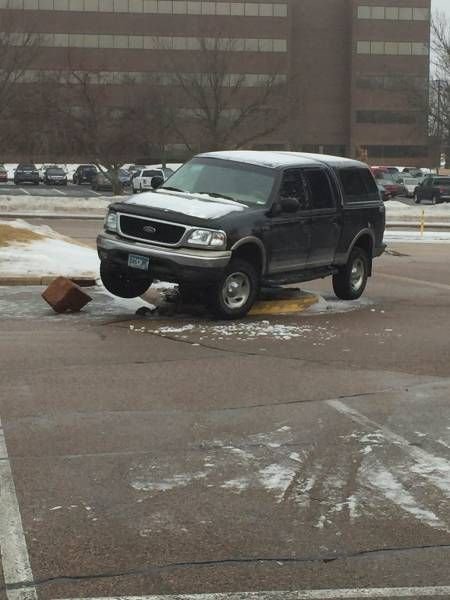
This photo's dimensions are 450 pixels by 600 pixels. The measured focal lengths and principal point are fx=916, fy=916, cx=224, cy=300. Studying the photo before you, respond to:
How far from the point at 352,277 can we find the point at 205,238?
338cm

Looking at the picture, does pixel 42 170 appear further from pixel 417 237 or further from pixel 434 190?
pixel 417 237

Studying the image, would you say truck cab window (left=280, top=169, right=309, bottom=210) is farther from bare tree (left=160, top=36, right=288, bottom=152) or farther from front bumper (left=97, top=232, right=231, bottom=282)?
bare tree (left=160, top=36, right=288, bottom=152)

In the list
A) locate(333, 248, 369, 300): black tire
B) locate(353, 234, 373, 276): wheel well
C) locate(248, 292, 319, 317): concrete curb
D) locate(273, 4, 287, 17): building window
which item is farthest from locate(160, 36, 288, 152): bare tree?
locate(273, 4, 287, 17): building window

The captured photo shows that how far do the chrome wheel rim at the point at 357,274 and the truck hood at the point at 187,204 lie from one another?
2682mm

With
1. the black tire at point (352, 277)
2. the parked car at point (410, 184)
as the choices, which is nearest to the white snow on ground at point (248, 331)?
the black tire at point (352, 277)

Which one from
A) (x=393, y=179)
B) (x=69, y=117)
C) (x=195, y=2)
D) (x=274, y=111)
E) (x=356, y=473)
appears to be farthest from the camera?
(x=195, y=2)

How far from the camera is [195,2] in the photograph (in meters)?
91.4

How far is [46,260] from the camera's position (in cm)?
1468

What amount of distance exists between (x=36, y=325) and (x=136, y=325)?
1126mm

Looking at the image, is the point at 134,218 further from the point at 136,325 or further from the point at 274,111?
the point at 274,111

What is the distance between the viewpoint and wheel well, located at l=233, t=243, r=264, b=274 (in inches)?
427

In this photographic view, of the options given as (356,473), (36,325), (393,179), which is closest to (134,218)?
(36,325)

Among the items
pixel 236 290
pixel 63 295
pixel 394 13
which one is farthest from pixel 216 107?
pixel 394 13

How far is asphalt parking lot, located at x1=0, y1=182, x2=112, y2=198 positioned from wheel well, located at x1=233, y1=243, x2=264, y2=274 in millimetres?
40796
